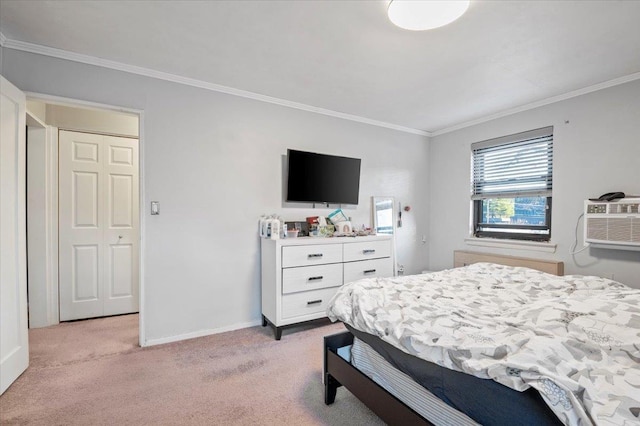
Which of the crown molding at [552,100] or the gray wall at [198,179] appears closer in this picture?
the gray wall at [198,179]

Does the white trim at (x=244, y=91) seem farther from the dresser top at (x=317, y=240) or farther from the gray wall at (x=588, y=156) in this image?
the dresser top at (x=317, y=240)

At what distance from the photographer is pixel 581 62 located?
7.93ft

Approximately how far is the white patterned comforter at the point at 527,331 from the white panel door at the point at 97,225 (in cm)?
289

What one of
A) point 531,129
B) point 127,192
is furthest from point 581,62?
point 127,192

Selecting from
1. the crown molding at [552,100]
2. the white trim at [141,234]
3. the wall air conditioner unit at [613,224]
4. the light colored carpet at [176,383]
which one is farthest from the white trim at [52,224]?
the wall air conditioner unit at [613,224]

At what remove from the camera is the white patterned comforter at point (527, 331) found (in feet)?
2.76

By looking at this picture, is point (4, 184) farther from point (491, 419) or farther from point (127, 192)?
point (491, 419)

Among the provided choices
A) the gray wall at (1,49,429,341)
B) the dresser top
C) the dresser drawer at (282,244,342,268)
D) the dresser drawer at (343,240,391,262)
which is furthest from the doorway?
the dresser drawer at (343,240,391,262)

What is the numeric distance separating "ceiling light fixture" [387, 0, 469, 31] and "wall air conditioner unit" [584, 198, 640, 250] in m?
2.28

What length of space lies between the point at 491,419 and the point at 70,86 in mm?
3375

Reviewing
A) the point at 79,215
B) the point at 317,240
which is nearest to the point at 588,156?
the point at 317,240

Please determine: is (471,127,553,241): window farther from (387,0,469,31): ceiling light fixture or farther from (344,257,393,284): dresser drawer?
(387,0,469,31): ceiling light fixture

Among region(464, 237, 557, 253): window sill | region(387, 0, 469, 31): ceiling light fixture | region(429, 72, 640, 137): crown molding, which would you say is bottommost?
region(464, 237, 557, 253): window sill

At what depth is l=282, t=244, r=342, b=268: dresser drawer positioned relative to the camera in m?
2.78
